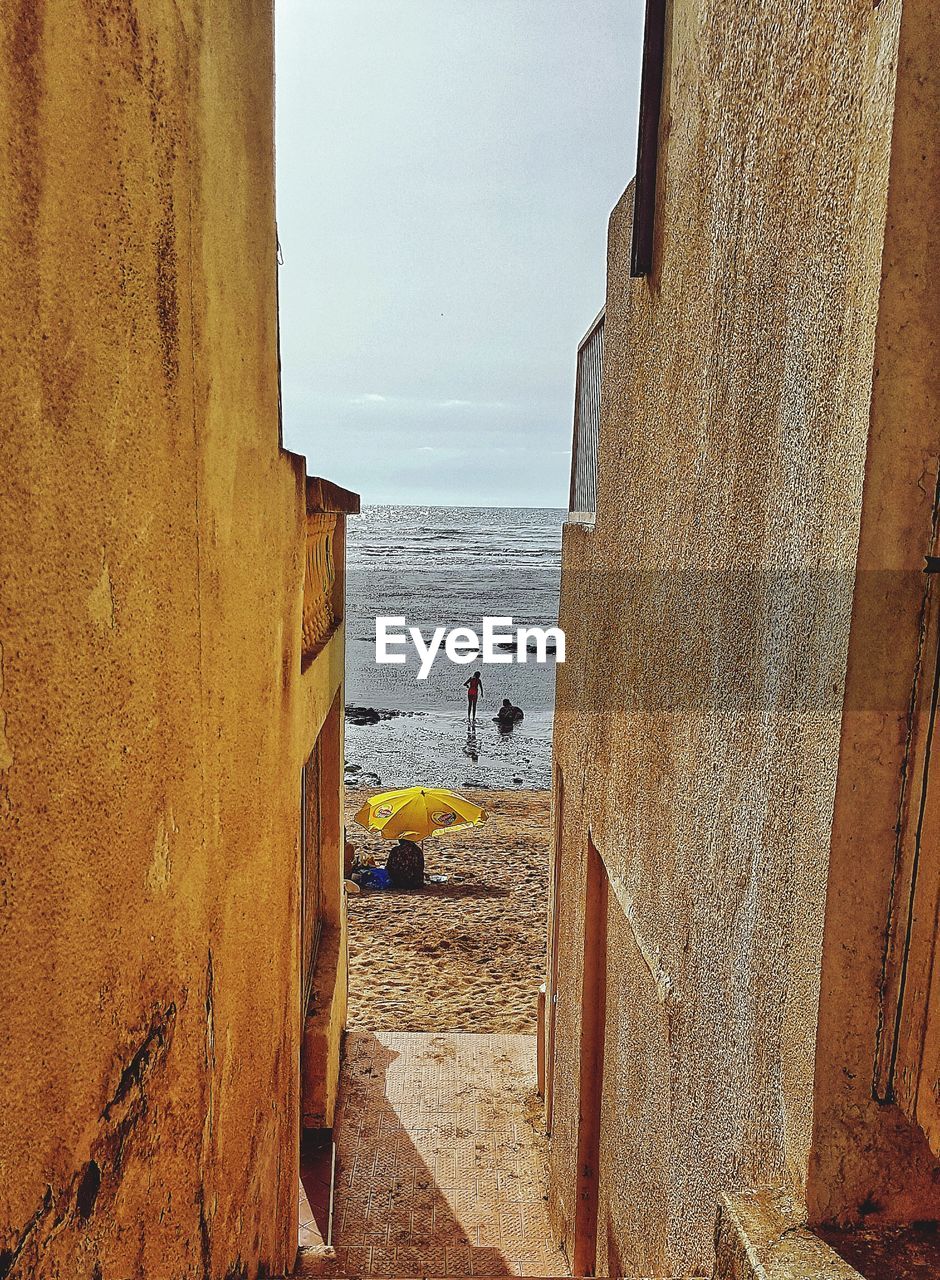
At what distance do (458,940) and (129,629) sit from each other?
34.3 ft

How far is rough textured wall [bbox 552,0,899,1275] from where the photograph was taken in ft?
6.11

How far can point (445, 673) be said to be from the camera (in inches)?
1533

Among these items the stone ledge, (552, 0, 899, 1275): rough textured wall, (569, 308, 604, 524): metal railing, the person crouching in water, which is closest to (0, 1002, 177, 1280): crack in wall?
the stone ledge

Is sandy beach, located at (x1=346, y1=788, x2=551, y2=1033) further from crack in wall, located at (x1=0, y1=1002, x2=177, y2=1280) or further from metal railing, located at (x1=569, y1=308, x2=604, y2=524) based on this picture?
crack in wall, located at (x1=0, y1=1002, x2=177, y2=1280)

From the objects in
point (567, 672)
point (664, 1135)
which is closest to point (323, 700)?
point (567, 672)

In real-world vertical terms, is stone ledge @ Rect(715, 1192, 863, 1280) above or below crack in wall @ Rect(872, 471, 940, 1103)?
below

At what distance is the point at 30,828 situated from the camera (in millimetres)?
1327

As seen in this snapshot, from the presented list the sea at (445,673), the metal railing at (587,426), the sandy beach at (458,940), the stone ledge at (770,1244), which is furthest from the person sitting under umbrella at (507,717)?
the stone ledge at (770,1244)

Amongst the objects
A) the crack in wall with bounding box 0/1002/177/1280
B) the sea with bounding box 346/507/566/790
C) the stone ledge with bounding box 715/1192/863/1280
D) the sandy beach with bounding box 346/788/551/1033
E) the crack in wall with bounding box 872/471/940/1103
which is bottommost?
the sea with bounding box 346/507/566/790

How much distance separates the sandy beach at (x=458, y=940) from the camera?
31.1ft

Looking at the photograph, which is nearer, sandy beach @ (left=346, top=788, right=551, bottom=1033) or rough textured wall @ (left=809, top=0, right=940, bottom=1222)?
rough textured wall @ (left=809, top=0, right=940, bottom=1222)

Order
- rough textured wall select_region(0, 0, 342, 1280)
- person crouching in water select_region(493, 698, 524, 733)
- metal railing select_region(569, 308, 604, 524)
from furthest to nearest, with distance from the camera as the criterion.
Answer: person crouching in water select_region(493, 698, 524, 733) → metal railing select_region(569, 308, 604, 524) → rough textured wall select_region(0, 0, 342, 1280)

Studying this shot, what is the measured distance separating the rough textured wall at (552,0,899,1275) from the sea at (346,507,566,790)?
16570 millimetres

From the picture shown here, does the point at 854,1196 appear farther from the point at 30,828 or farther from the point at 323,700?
the point at 323,700
